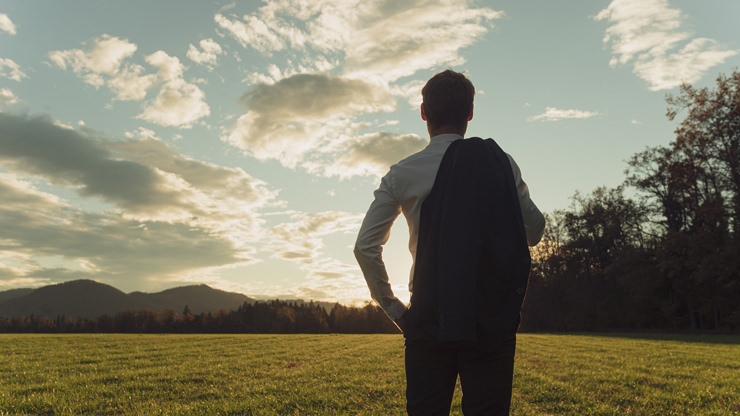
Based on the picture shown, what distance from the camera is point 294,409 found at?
729cm

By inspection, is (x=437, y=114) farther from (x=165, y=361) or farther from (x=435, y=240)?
(x=165, y=361)

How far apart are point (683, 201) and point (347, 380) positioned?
45.9 metres

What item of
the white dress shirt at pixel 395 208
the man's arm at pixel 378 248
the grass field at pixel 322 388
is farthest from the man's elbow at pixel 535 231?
the grass field at pixel 322 388

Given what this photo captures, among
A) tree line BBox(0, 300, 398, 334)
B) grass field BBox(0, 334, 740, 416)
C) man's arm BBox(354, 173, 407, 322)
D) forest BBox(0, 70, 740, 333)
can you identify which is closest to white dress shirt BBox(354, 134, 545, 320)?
man's arm BBox(354, 173, 407, 322)

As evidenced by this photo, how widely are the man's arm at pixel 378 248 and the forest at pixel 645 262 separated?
42088 mm

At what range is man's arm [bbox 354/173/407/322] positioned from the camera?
2926mm

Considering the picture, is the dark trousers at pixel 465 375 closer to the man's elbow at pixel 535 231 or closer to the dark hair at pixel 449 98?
the man's elbow at pixel 535 231

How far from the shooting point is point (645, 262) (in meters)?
48.8

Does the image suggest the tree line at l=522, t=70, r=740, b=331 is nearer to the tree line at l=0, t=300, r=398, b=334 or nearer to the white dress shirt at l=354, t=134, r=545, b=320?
the tree line at l=0, t=300, r=398, b=334

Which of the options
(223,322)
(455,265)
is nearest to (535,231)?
(455,265)

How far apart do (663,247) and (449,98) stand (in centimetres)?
4579

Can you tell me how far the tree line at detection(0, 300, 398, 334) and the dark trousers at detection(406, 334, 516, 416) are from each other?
72.8 meters

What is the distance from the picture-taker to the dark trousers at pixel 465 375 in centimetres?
270

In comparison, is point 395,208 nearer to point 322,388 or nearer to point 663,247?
point 322,388
